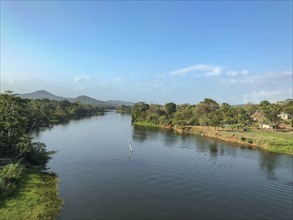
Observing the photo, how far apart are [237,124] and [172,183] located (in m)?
85.5

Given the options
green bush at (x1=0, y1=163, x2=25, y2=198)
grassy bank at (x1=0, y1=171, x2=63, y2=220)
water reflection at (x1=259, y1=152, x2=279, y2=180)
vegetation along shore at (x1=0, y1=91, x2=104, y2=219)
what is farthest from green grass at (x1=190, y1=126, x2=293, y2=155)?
green bush at (x1=0, y1=163, x2=25, y2=198)

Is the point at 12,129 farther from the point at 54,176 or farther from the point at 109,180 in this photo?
the point at 109,180

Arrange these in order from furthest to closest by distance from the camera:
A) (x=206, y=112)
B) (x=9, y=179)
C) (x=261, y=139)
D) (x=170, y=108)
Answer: (x=170, y=108) < (x=206, y=112) < (x=261, y=139) < (x=9, y=179)

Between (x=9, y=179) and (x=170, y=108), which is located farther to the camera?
(x=170, y=108)

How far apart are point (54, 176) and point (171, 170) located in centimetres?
1913

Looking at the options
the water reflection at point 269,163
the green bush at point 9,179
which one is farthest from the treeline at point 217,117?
the green bush at point 9,179

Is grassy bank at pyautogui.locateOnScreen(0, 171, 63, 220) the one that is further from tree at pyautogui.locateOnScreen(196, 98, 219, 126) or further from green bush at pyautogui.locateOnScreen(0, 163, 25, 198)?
tree at pyautogui.locateOnScreen(196, 98, 219, 126)

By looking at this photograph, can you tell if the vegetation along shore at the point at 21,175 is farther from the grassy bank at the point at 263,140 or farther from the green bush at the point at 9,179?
the grassy bank at the point at 263,140

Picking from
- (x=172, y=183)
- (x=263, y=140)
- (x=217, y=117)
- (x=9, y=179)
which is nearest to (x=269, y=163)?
(x=263, y=140)

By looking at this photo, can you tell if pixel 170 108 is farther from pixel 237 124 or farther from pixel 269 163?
pixel 269 163

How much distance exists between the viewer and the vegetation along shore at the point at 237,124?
3118 inches

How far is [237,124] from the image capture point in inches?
4705

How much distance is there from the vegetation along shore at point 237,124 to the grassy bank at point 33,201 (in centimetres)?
5706

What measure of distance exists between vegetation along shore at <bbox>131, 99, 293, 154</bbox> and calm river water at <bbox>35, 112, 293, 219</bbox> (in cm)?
1229
